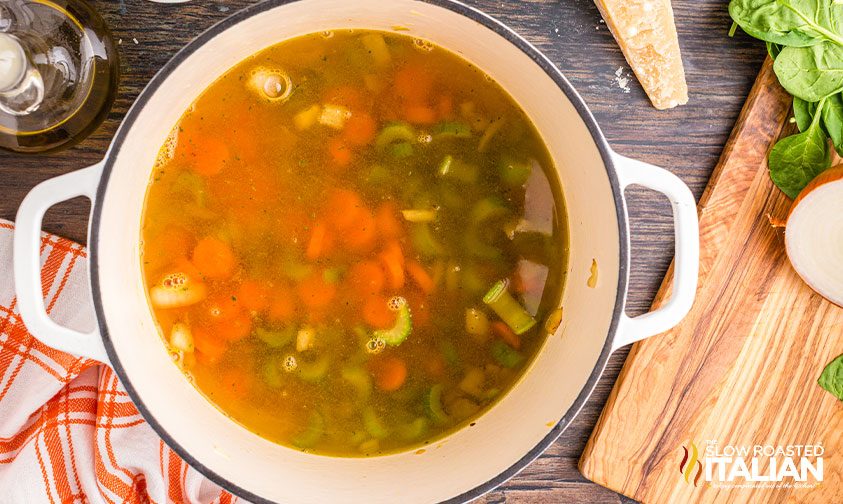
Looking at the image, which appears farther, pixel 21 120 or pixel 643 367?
pixel 643 367

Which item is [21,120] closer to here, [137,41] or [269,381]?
[137,41]

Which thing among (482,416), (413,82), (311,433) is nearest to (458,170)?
(413,82)

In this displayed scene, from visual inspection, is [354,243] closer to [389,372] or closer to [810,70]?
[389,372]

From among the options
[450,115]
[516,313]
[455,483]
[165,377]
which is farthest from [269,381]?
[450,115]

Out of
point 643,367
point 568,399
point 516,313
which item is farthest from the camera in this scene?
point 643,367

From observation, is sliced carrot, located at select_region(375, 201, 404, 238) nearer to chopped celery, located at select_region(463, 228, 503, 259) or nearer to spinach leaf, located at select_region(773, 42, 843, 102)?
chopped celery, located at select_region(463, 228, 503, 259)

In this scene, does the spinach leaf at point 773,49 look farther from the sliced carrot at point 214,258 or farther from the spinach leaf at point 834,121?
the sliced carrot at point 214,258
